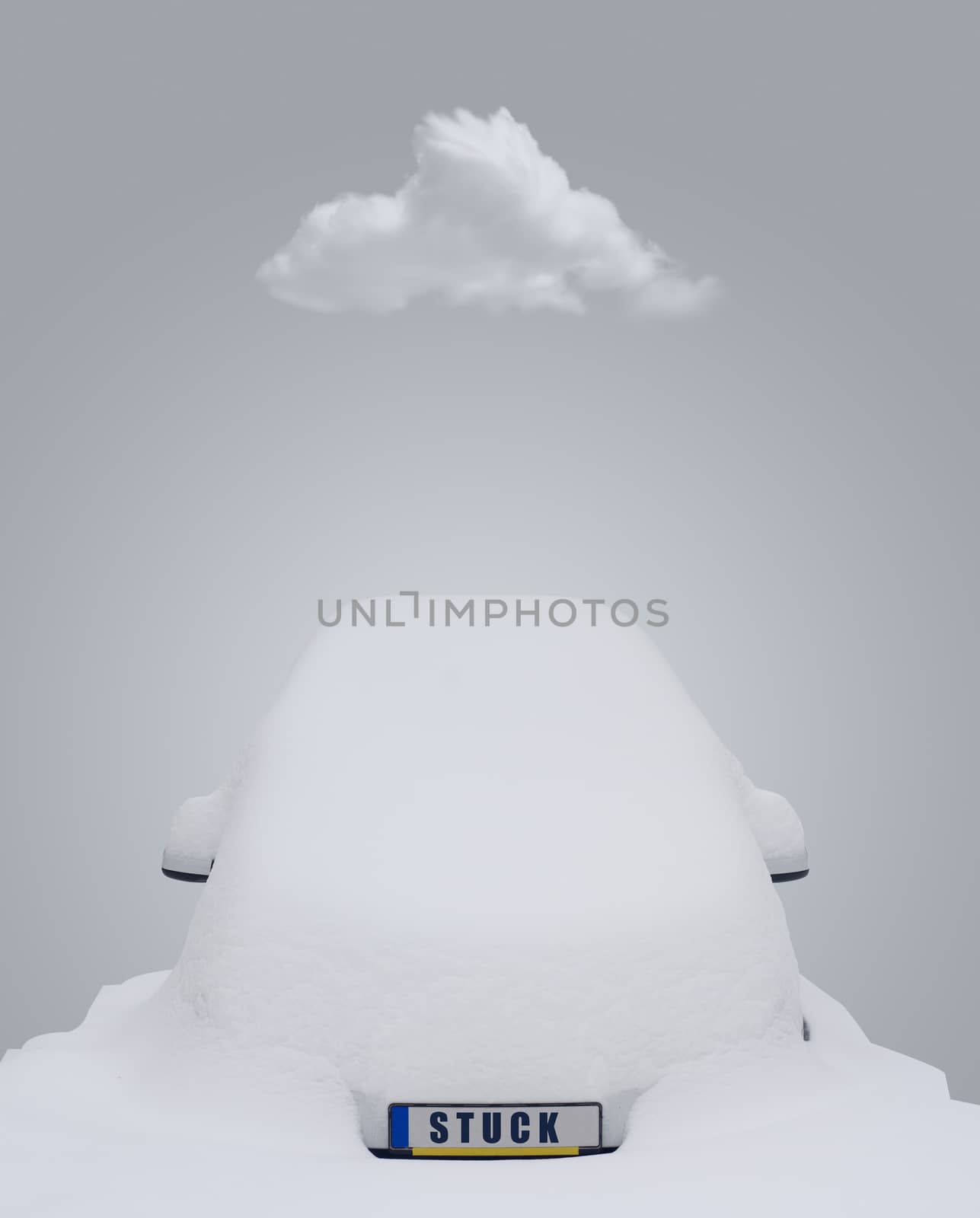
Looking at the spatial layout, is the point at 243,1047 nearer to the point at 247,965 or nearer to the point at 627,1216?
the point at 247,965

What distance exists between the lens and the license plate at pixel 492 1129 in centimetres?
270

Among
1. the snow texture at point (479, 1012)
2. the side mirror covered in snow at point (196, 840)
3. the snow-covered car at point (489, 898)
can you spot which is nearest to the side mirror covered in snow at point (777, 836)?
the snow-covered car at point (489, 898)

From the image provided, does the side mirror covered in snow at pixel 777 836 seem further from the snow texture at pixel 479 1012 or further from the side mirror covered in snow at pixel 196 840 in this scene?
the side mirror covered in snow at pixel 196 840

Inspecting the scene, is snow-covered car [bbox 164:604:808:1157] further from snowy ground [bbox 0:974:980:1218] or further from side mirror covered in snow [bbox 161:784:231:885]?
side mirror covered in snow [bbox 161:784:231:885]

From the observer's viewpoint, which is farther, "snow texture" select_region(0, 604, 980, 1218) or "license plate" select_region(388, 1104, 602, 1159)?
"license plate" select_region(388, 1104, 602, 1159)

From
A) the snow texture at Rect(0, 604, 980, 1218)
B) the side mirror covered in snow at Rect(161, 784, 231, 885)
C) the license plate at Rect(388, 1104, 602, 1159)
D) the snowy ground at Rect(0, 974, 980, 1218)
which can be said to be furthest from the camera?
the side mirror covered in snow at Rect(161, 784, 231, 885)

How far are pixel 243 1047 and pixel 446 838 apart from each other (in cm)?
73

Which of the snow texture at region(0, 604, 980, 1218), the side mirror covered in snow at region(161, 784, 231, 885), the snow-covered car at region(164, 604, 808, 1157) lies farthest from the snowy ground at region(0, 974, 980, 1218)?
the side mirror covered in snow at region(161, 784, 231, 885)

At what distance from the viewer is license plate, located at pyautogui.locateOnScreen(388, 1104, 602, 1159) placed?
2.70 m

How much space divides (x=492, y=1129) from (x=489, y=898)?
1.78 feet

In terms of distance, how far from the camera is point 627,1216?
2.35 metres

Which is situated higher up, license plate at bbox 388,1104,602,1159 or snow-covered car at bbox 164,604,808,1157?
snow-covered car at bbox 164,604,808,1157

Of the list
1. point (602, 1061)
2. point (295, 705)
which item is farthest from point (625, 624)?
point (602, 1061)

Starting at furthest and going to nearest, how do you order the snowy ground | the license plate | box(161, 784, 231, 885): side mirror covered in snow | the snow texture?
box(161, 784, 231, 885): side mirror covered in snow → the license plate → the snow texture → the snowy ground
